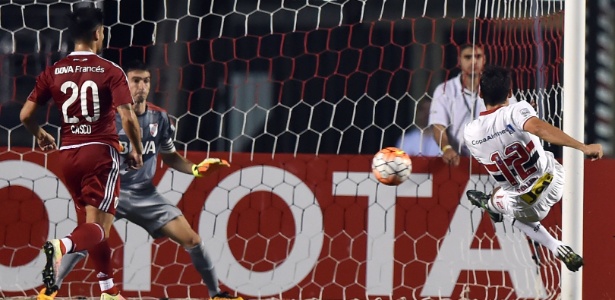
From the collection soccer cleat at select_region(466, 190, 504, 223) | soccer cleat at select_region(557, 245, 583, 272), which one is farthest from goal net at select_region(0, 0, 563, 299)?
soccer cleat at select_region(557, 245, 583, 272)

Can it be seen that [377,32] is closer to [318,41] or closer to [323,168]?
[318,41]

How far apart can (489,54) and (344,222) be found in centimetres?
155

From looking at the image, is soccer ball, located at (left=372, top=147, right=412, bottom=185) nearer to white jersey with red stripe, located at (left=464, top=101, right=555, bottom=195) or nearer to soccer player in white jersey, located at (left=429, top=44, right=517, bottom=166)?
white jersey with red stripe, located at (left=464, top=101, right=555, bottom=195)

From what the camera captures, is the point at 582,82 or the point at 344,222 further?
the point at 344,222

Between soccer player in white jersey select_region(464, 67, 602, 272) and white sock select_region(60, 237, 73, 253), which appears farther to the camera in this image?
soccer player in white jersey select_region(464, 67, 602, 272)

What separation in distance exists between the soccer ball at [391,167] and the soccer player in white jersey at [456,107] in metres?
0.64

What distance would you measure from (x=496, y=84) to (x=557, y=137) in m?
0.82

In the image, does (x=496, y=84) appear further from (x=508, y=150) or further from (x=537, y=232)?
(x=537, y=232)

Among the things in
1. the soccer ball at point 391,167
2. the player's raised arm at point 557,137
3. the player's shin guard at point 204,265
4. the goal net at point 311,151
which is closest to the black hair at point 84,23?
the goal net at point 311,151

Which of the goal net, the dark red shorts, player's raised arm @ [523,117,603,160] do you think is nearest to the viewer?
player's raised arm @ [523,117,603,160]

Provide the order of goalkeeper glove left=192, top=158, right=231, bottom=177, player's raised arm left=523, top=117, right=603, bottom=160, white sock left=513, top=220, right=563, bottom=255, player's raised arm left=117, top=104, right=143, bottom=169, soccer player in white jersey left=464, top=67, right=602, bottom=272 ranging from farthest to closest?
goalkeeper glove left=192, top=158, right=231, bottom=177, white sock left=513, top=220, right=563, bottom=255, soccer player in white jersey left=464, top=67, right=602, bottom=272, player's raised arm left=117, top=104, right=143, bottom=169, player's raised arm left=523, top=117, right=603, bottom=160

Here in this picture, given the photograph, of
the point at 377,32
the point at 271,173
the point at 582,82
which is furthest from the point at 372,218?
the point at 582,82

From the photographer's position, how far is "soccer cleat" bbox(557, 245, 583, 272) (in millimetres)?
7234

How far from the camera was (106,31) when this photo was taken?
859 cm
